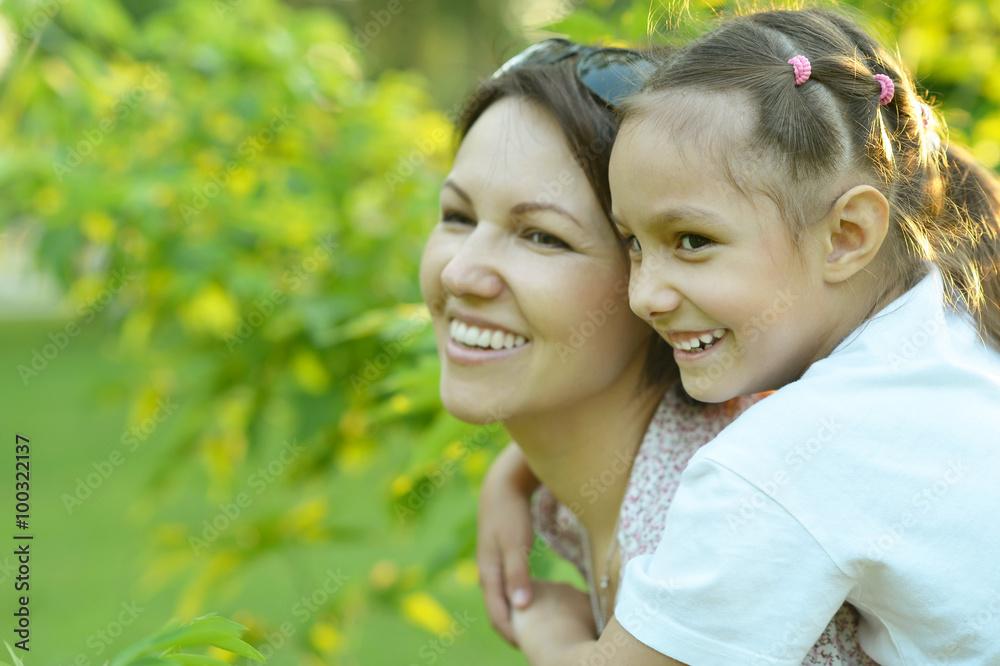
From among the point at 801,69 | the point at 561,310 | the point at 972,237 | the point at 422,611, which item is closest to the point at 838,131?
the point at 801,69

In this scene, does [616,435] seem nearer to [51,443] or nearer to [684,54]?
[684,54]

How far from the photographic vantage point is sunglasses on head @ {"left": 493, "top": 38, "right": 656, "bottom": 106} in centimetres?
134

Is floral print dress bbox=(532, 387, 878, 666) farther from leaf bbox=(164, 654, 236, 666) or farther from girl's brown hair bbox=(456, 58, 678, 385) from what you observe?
leaf bbox=(164, 654, 236, 666)

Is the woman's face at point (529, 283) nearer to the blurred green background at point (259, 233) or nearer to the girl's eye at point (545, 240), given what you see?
the girl's eye at point (545, 240)

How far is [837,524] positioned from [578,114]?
2.37 feet

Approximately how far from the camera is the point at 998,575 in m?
1.02

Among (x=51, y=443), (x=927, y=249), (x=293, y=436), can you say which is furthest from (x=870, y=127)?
(x=51, y=443)

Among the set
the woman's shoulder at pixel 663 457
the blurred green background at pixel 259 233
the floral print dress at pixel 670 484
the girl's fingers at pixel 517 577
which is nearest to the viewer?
the floral print dress at pixel 670 484

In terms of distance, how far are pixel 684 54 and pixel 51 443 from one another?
26.1 feet

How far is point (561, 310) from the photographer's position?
4.47ft

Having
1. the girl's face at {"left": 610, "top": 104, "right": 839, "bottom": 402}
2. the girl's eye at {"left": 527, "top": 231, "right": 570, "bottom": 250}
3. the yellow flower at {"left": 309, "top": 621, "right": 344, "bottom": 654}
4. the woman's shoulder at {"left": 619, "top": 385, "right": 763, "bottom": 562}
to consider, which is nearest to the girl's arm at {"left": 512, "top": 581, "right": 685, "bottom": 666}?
the woman's shoulder at {"left": 619, "top": 385, "right": 763, "bottom": 562}

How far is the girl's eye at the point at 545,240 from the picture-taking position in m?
1.39

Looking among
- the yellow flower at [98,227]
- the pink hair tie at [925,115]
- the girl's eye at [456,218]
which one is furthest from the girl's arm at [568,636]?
the yellow flower at [98,227]

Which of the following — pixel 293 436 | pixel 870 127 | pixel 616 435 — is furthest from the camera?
pixel 293 436
